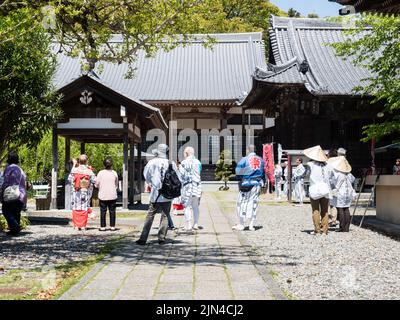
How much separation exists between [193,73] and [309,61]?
36.2 feet

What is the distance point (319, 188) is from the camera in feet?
38.2

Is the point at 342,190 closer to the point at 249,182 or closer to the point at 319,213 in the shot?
the point at 319,213

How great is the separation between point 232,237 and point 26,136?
6.31 meters

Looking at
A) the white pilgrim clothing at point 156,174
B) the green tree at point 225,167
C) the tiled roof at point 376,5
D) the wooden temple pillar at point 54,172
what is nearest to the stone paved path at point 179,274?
the white pilgrim clothing at point 156,174

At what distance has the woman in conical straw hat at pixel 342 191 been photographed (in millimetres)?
12336

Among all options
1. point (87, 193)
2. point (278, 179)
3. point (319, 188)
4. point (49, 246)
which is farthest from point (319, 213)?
point (278, 179)

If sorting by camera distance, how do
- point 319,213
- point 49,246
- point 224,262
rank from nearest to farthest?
point 224,262 < point 49,246 < point 319,213

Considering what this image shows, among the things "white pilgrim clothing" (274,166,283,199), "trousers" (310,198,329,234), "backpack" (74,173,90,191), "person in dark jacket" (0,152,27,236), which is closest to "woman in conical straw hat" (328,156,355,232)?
"trousers" (310,198,329,234)

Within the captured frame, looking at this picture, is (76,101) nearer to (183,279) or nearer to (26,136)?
(26,136)

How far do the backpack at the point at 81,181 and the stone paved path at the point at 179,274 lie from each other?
2.65m

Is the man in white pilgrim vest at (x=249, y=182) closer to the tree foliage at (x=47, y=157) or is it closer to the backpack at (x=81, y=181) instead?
the backpack at (x=81, y=181)

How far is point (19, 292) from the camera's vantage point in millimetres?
5805

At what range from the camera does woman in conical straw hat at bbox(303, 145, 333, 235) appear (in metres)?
11.7

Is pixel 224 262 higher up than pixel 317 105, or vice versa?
pixel 317 105
